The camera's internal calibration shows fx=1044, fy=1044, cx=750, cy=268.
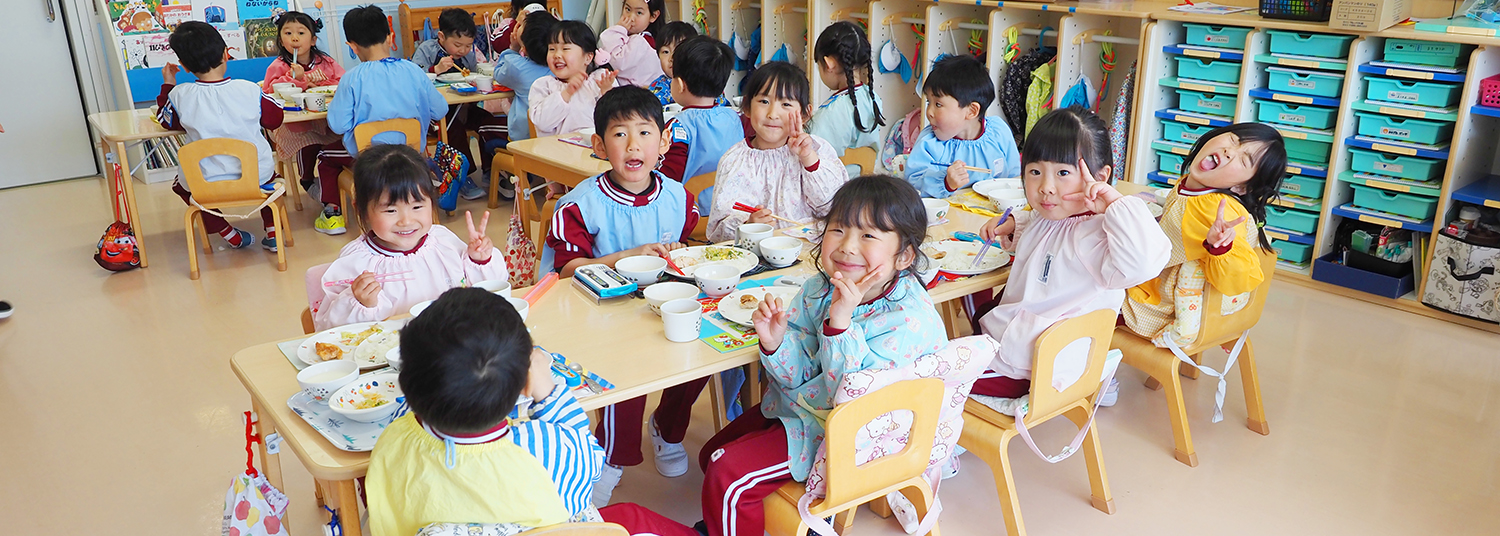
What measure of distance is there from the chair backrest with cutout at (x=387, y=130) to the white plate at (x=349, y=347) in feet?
8.14

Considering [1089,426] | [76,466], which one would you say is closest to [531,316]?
[1089,426]

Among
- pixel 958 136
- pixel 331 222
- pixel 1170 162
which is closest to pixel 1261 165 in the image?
pixel 958 136

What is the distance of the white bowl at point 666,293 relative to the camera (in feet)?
6.52

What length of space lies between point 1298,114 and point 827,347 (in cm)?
274

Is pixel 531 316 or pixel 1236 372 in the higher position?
pixel 531 316

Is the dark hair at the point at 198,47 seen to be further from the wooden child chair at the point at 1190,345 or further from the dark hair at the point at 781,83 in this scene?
the wooden child chair at the point at 1190,345

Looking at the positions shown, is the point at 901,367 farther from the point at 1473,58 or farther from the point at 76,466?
the point at 1473,58

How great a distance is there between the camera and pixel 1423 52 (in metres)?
3.33

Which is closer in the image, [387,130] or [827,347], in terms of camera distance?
[827,347]

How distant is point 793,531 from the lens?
1.75 m

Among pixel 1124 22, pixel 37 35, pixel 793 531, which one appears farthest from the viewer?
pixel 37 35

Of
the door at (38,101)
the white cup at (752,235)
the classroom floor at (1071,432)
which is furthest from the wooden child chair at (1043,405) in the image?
the door at (38,101)

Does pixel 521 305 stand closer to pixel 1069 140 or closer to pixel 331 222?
pixel 1069 140

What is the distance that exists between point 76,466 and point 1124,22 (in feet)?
13.4
